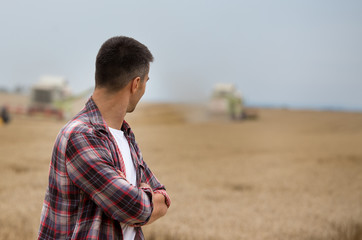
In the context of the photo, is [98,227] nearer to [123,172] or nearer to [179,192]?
[123,172]

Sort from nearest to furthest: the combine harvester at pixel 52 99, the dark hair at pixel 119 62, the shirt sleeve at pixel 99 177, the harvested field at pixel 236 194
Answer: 1. the shirt sleeve at pixel 99 177
2. the dark hair at pixel 119 62
3. the harvested field at pixel 236 194
4. the combine harvester at pixel 52 99

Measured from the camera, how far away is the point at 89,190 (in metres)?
1.54

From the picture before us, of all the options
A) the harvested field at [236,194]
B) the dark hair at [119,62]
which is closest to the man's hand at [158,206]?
the dark hair at [119,62]

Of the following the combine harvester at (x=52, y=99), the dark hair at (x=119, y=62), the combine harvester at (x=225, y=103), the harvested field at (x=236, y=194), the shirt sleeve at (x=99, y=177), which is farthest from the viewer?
the combine harvester at (x=225, y=103)

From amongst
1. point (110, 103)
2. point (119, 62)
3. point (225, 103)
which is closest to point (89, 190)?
point (110, 103)

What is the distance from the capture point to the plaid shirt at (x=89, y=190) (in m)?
1.53

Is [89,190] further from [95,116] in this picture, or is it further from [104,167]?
[95,116]

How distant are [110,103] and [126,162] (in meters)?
0.27

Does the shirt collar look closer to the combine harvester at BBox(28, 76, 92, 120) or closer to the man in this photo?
the man

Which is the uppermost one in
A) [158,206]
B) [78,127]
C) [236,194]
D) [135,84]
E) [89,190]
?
[135,84]

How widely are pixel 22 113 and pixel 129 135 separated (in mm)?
31173

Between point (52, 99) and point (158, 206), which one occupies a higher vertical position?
point (158, 206)

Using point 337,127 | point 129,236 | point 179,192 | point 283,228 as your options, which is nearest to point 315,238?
point 283,228

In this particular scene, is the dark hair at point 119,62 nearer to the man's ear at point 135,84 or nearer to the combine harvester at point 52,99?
the man's ear at point 135,84
